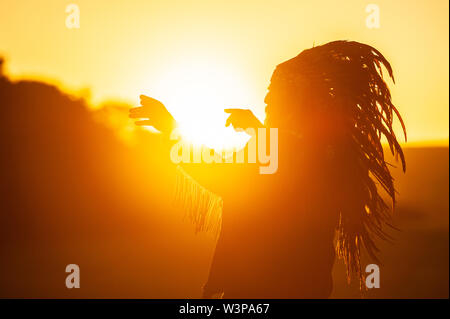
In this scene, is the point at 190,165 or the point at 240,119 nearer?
the point at 240,119

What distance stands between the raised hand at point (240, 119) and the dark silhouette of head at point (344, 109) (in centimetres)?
29

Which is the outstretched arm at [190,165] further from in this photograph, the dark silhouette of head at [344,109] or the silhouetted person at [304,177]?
the dark silhouette of head at [344,109]

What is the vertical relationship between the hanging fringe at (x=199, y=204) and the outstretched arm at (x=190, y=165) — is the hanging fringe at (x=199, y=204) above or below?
below

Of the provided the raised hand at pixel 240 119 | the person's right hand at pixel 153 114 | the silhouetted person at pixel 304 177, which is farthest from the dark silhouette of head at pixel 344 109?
the person's right hand at pixel 153 114

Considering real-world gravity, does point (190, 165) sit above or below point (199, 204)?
above

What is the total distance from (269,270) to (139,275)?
44.1ft

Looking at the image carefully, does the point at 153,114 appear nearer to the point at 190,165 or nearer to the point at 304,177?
the point at 190,165

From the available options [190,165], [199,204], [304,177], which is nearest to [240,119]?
[190,165]

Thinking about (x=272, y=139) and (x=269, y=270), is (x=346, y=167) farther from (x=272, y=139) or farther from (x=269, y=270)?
(x=269, y=270)

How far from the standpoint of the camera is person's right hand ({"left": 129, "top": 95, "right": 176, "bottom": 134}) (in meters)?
3.17

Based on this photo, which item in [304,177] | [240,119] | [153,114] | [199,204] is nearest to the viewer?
[240,119]

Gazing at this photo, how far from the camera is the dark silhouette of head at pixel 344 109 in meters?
3.27

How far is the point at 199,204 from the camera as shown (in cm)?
368

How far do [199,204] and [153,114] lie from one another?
0.78 m
